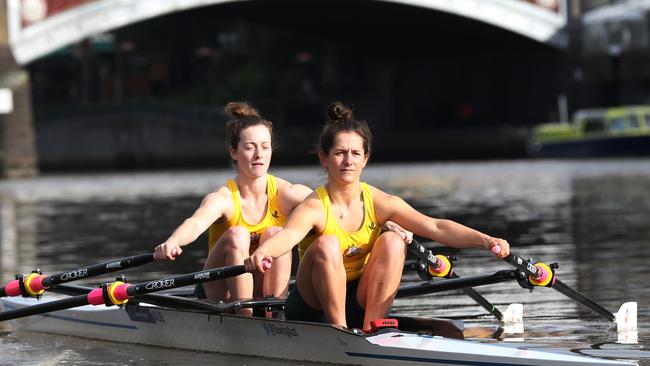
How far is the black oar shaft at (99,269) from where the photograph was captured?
10.1 metres

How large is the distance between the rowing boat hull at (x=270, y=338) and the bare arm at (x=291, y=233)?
491 millimetres

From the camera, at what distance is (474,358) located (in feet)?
26.8

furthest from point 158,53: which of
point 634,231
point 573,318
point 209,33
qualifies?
point 573,318

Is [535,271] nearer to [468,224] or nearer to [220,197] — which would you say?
[220,197]

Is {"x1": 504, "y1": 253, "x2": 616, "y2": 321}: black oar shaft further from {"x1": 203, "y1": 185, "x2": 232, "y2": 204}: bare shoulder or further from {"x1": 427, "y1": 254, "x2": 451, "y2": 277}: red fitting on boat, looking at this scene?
{"x1": 203, "y1": 185, "x2": 232, "y2": 204}: bare shoulder

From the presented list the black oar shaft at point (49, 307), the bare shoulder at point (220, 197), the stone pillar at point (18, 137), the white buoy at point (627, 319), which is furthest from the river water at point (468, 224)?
the stone pillar at point (18, 137)

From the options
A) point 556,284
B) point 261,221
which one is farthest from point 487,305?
point 261,221

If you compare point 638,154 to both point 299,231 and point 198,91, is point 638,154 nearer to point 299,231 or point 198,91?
point 198,91

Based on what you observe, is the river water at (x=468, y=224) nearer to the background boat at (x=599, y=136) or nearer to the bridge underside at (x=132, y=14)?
the background boat at (x=599, y=136)

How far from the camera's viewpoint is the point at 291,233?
29.5 feet

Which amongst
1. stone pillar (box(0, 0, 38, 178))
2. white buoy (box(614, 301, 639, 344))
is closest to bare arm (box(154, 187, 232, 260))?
white buoy (box(614, 301, 639, 344))

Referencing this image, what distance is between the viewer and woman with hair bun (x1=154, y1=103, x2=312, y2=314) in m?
9.86

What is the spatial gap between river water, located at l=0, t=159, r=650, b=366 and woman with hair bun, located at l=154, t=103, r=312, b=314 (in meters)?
0.45

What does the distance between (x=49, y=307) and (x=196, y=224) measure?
3.78 ft
